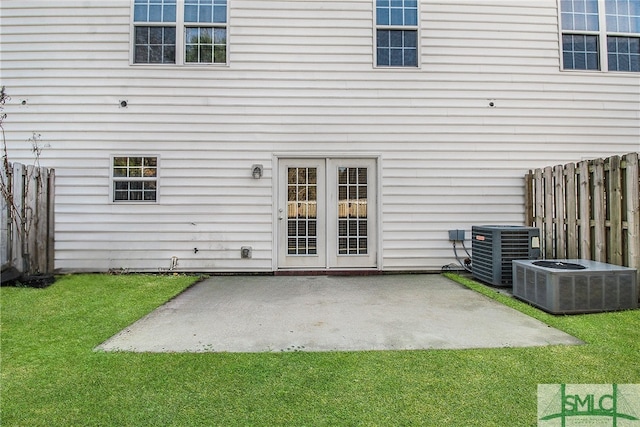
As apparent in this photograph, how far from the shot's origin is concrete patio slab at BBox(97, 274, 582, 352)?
98.0 inches

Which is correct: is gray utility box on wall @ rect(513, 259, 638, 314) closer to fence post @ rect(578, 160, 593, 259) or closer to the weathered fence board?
the weathered fence board

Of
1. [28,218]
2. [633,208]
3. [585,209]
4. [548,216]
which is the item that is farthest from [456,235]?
[28,218]

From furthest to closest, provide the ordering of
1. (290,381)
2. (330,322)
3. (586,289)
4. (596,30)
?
1. (596,30)
2. (586,289)
3. (330,322)
4. (290,381)

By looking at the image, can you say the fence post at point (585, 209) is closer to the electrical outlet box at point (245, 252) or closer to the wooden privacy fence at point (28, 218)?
the electrical outlet box at point (245, 252)

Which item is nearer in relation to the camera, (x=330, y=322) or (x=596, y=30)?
(x=330, y=322)

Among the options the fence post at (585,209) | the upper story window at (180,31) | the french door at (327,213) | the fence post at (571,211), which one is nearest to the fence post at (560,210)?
the fence post at (571,211)

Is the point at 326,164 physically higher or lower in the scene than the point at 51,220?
higher

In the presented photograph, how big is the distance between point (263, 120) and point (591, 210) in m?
4.69

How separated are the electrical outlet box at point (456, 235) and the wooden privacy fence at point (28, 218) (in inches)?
244

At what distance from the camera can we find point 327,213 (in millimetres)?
5410

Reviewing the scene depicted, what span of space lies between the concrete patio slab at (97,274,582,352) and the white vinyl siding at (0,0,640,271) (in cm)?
139

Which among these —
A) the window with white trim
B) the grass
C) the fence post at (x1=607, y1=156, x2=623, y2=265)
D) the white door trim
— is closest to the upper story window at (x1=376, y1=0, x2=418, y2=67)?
the white door trim

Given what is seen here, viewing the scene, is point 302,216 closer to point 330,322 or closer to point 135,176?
point 330,322

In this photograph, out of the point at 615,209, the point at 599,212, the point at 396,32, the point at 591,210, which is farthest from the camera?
the point at 396,32
